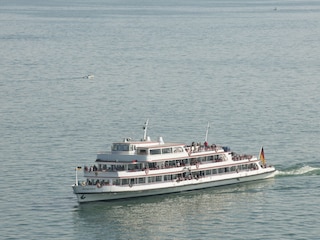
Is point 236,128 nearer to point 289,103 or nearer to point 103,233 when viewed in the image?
point 289,103

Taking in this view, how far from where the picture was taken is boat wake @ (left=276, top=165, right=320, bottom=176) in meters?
128

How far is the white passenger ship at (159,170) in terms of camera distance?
115250 mm

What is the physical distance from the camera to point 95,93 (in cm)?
19375

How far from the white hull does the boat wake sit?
1.96m

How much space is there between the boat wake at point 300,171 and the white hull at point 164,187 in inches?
77.3

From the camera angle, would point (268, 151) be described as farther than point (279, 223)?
Yes

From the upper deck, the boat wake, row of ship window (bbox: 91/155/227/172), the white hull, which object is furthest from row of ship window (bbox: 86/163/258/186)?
the boat wake

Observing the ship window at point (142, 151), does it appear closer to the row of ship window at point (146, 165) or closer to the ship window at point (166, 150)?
the row of ship window at point (146, 165)

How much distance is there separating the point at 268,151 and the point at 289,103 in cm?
4217

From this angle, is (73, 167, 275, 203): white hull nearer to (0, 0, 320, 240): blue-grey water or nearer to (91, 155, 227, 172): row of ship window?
(0, 0, 320, 240): blue-grey water

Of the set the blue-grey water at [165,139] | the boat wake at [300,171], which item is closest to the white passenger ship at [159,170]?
the blue-grey water at [165,139]

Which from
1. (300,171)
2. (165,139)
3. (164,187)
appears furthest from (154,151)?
(165,139)

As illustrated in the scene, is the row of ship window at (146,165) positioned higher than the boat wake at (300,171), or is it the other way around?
the row of ship window at (146,165)

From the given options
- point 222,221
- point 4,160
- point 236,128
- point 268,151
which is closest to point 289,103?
point 236,128
